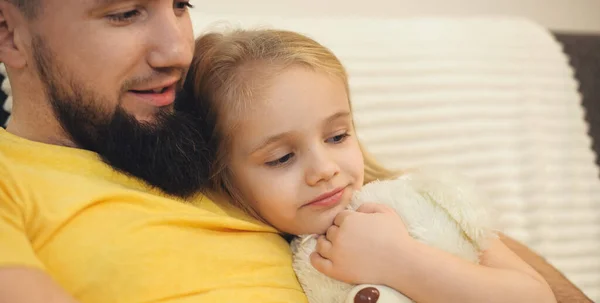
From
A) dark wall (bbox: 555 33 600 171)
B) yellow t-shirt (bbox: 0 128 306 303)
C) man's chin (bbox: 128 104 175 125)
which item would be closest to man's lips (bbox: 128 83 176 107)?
man's chin (bbox: 128 104 175 125)

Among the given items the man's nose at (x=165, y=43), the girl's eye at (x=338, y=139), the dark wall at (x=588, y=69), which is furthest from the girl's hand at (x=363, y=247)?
the dark wall at (x=588, y=69)

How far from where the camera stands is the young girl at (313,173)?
0.92 metres

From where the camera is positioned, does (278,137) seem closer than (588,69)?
Yes

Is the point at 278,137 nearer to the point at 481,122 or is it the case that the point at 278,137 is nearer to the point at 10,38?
the point at 10,38

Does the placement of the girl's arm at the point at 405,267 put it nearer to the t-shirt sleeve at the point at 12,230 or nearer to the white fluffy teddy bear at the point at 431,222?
the white fluffy teddy bear at the point at 431,222

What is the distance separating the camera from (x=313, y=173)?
3.16 ft

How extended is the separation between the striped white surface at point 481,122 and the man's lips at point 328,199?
1.83 feet

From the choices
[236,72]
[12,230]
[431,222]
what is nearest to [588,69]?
[431,222]

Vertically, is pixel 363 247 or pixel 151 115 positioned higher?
pixel 151 115

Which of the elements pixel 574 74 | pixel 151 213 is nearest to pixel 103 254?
pixel 151 213

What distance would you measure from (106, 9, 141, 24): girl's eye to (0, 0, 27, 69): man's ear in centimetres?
14

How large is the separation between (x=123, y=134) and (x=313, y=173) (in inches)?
11.4

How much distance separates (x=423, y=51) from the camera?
1658 millimetres

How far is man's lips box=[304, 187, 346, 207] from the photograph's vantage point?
99cm
